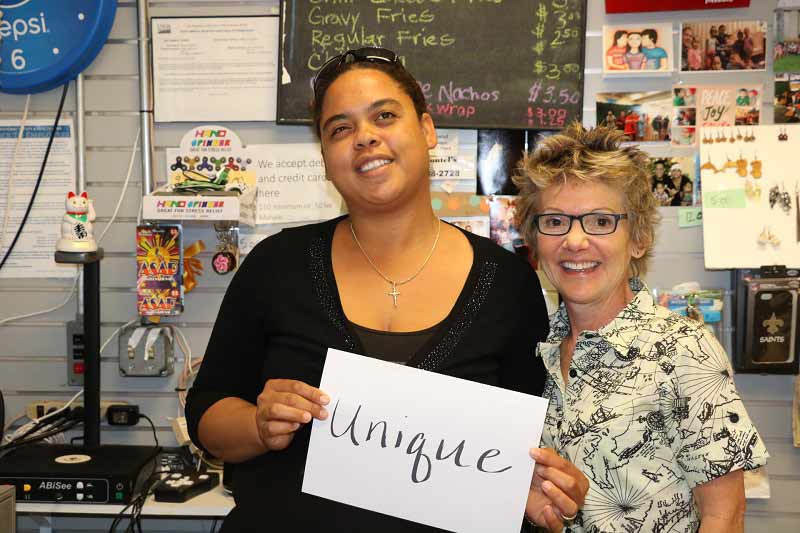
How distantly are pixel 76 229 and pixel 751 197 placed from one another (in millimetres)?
2372

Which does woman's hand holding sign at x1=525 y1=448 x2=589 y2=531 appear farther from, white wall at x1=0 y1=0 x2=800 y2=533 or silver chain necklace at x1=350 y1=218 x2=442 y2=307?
white wall at x1=0 y1=0 x2=800 y2=533

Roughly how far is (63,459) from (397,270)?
4.89ft

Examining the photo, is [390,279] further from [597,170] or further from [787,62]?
[787,62]

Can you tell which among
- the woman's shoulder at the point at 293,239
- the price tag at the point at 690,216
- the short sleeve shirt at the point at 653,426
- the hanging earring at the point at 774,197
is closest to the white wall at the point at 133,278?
the price tag at the point at 690,216

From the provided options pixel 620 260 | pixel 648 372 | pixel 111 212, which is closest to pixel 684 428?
pixel 648 372

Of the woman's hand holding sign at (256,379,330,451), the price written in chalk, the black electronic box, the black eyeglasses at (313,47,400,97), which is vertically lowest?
the black electronic box

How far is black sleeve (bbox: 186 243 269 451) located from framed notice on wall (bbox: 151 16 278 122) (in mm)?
1309

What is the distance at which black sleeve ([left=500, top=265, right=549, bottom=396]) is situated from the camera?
5.08ft

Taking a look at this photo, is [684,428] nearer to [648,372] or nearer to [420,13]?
[648,372]

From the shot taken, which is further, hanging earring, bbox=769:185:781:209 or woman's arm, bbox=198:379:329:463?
hanging earring, bbox=769:185:781:209

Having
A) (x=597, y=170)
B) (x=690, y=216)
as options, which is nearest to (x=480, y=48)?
(x=690, y=216)

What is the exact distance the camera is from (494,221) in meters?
2.70

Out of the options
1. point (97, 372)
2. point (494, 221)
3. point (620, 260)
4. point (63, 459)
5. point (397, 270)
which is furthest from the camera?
point (494, 221)

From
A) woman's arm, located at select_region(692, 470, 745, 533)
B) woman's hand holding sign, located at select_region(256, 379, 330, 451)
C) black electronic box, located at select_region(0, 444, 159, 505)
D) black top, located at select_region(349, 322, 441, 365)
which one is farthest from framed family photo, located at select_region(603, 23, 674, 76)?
black electronic box, located at select_region(0, 444, 159, 505)
